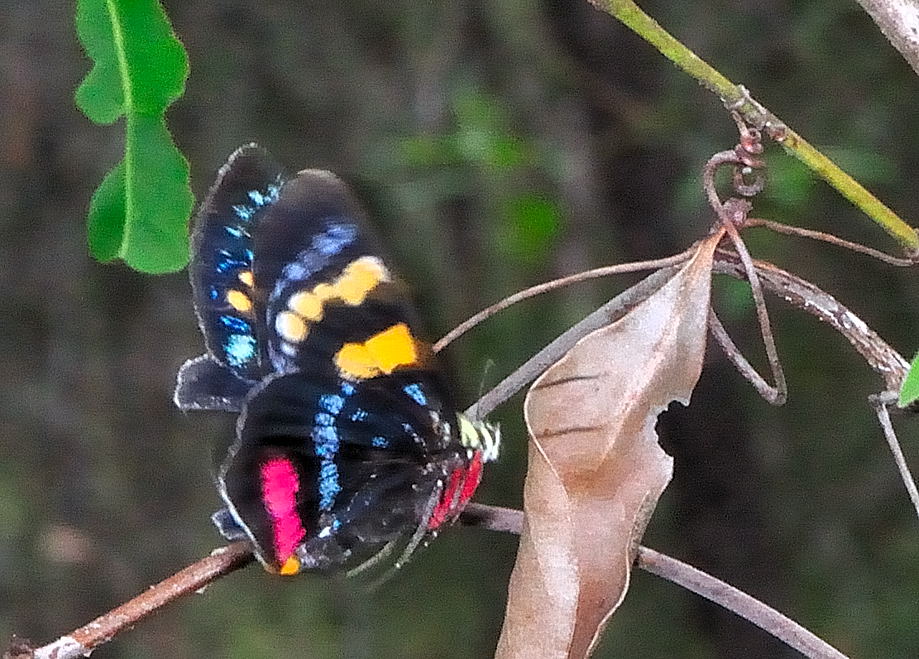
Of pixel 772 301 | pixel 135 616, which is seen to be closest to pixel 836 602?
pixel 772 301

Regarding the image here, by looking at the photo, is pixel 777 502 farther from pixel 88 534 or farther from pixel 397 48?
pixel 88 534

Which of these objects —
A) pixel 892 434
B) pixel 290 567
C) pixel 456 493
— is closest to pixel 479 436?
pixel 456 493

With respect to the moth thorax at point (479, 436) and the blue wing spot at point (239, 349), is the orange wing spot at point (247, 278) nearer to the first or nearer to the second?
the blue wing spot at point (239, 349)

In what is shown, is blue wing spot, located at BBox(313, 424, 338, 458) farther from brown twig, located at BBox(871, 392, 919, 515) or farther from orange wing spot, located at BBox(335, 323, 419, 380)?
brown twig, located at BBox(871, 392, 919, 515)

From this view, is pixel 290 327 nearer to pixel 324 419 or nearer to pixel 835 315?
pixel 324 419

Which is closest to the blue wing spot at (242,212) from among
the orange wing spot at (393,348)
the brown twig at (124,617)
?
the orange wing spot at (393,348)
